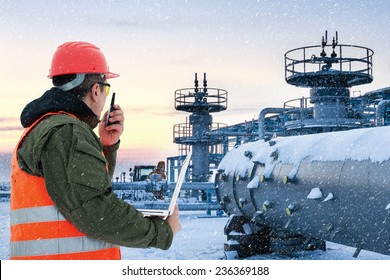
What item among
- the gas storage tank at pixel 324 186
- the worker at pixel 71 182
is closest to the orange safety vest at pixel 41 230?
the worker at pixel 71 182

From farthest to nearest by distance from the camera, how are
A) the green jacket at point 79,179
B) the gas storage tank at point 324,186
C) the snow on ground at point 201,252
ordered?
the snow on ground at point 201,252
the gas storage tank at point 324,186
the green jacket at point 79,179

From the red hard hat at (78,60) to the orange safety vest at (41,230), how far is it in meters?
0.25

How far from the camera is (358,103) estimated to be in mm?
20750

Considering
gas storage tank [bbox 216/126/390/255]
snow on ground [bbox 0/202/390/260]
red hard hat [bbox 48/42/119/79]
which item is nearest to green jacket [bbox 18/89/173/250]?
red hard hat [bbox 48/42/119/79]

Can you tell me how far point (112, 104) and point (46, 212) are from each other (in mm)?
577

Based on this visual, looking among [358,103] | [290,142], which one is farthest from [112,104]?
[358,103]

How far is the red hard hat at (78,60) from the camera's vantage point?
1895mm

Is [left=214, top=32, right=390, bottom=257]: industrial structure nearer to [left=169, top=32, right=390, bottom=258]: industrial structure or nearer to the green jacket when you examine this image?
[left=169, top=32, right=390, bottom=258]: industrial structure

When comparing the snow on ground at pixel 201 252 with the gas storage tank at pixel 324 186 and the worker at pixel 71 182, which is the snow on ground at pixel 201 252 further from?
the worker at pixel 71 182

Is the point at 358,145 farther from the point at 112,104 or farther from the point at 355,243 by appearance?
the point at 112,104

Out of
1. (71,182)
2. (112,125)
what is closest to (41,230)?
(71,182)

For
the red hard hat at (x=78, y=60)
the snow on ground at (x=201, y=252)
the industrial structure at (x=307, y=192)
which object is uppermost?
the red hard hat at (x=78, y=60)

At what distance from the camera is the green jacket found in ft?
5.12

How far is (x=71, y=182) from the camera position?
1.55 meters
